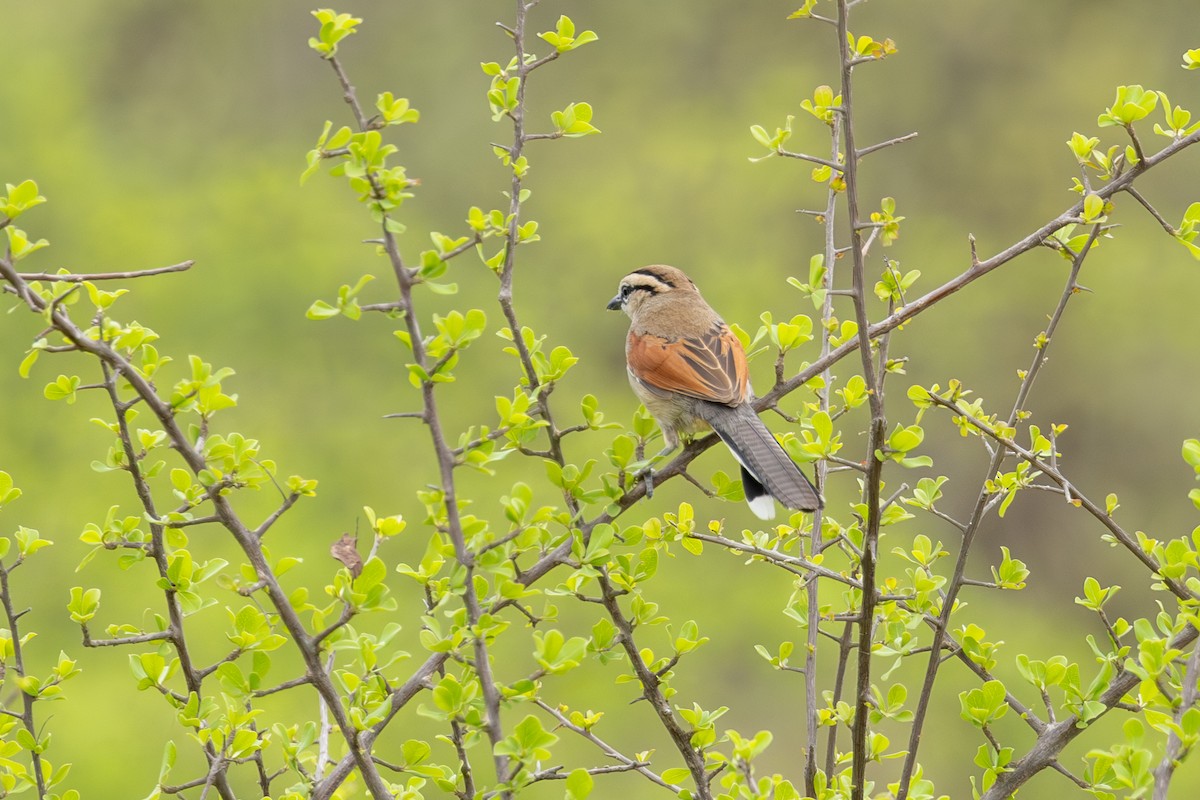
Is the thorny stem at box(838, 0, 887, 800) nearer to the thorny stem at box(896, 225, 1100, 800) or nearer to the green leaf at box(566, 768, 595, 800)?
the thorny stem at box(896, 225, 1100, 800)

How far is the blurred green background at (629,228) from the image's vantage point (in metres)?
11.2

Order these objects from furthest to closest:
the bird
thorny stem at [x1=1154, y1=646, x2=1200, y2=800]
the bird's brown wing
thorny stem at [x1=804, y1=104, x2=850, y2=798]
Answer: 1. the bird's brown wing
2. the bird
3. thorny stem at [x1=804, y1=104, x2=850, y2=798]
4. thorny stem at [x1=1154, y1=646, x2=1200, y2=800]

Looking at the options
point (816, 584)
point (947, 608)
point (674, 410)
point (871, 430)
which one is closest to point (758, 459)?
point (816, 584)

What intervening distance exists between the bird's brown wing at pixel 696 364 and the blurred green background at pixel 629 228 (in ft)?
18.5

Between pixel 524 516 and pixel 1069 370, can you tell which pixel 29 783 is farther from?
pixel 1069 370

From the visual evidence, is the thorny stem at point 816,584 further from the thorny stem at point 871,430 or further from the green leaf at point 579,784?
the green leaf at point 579,784

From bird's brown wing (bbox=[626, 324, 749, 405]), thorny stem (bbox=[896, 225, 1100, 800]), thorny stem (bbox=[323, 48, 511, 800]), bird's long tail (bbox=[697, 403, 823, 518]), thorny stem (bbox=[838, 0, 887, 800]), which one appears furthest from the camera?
bird's brown wing (bbox=[626, 324, 749, 405])

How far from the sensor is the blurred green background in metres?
11.2

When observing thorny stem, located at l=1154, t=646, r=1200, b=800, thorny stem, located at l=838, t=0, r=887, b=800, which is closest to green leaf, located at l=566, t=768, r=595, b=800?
thorny stem, located at l=838, t=0, r=887, b=800

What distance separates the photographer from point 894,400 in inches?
499

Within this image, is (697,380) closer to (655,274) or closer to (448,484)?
(655,274)

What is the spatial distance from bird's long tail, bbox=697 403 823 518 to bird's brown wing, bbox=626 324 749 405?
0.25 ft

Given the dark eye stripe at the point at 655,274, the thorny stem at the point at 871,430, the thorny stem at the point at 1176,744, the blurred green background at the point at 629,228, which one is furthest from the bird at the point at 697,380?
the blurred green background at the point at 629,228

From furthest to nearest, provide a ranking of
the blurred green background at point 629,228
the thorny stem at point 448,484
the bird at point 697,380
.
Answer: the blurred green background at point 629,228 < the bird at point 697,380 < the thorny stem at point 448,484
